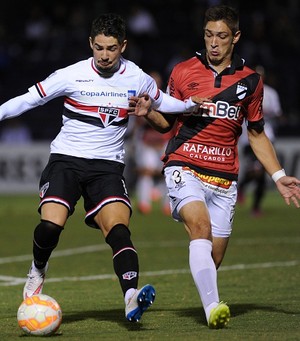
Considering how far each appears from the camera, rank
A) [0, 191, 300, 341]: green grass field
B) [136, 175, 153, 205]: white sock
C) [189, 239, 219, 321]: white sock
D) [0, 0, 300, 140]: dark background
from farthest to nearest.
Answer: [0, 0, 300, 140]: dark background < [136, 175, 153, 205]: white sock < [0, 191, 300, 341]: green grass field < [189, 239, 219, 321]: white sock

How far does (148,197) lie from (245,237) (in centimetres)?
435

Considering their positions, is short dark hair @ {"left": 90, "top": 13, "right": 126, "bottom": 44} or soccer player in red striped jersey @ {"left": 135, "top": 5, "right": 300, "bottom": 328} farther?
soccer player in red striped jersey @ {"left": 135, "top": 5, "right": 300, "bottom": 328}

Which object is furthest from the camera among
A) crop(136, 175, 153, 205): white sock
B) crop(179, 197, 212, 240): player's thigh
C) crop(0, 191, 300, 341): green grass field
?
crop(136, 175, 153, 205): white sock

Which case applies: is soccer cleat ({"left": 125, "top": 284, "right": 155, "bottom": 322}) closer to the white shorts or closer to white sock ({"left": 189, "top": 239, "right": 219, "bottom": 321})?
white sock ({"left": 189, "top": 239, "right": 219, "bottom": 321})

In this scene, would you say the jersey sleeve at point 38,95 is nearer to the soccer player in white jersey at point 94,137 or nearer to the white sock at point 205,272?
the soccer player in white jersey at point 94,137

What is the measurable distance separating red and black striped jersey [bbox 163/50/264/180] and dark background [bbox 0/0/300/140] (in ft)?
52.1

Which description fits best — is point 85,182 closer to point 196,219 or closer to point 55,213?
point 55,213

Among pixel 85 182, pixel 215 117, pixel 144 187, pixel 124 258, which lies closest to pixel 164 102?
pixel 215 117

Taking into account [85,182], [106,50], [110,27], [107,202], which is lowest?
[107,202]

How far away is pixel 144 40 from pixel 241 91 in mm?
18847

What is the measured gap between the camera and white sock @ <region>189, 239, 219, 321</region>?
7.97m

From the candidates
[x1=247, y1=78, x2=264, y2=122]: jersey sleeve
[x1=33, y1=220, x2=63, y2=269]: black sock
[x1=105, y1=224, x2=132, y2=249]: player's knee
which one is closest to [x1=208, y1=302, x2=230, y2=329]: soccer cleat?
[x1=105, y1=224, x2=132, y2=249]: player's knee

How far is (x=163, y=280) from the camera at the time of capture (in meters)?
11.8

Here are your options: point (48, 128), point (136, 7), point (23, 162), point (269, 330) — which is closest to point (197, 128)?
point (269, 330)
